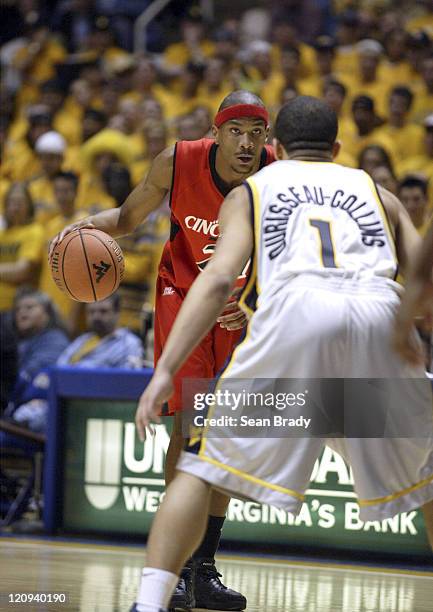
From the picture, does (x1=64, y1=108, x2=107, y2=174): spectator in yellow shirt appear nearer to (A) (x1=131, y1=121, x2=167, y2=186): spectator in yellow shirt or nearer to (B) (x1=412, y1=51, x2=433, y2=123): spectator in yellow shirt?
(A) (x1=131, y1=121, x2=167, y2=186): spectator in yellow shirt

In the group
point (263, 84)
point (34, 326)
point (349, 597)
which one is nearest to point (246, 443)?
point (349, 597)

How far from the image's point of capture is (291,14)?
13508mm

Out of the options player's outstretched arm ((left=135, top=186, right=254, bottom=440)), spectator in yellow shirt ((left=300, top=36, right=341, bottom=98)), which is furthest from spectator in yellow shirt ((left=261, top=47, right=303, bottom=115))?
player's outstretched arm ((left=135, top=186, right=254, bottom=440))

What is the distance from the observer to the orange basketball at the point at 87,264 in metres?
5.07

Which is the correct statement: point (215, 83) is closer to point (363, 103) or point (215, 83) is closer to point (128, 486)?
point (363, 103)

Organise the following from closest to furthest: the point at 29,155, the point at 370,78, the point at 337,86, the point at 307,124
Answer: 1. the point at 307,124
2. the point at 337,86
3. the point at 370,78
4. the point at 29,155

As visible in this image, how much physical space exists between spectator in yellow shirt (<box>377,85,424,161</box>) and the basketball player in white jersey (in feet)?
21.5

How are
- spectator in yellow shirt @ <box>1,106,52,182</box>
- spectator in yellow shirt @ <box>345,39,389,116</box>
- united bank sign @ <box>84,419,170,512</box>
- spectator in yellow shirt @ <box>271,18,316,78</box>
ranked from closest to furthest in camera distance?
united bank sign @ <box>84,419,170,512</box> < spectator in yellow shirt @ <box>345,39,389,116</box> < spectator in yellow shirt @ <box>271,18,316,78</box> < spectator in yellow shirt @ <box>1,106,52,182</box>

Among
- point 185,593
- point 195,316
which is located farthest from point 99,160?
point 195,316

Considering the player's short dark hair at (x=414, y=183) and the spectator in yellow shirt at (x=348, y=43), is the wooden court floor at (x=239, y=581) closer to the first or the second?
the player's short dark hair at (x=414, y=183)

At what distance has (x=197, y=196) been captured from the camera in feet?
16.5


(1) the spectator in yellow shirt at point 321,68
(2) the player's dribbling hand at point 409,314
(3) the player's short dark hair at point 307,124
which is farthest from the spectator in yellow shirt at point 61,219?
(2) the player's dribbling hand at point 409,314

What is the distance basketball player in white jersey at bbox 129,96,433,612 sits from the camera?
3438mm

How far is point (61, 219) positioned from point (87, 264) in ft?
16.9
